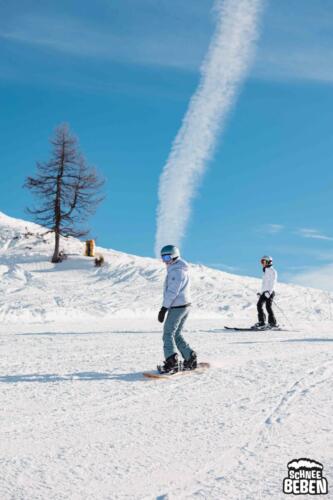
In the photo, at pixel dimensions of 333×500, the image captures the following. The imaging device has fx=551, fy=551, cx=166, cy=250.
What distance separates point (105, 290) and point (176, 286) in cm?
2141

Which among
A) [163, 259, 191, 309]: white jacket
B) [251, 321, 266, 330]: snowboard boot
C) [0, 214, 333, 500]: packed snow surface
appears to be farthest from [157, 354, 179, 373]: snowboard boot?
[251, 321, 266, 330]: snowboard boot

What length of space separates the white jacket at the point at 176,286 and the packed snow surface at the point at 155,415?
115 cm

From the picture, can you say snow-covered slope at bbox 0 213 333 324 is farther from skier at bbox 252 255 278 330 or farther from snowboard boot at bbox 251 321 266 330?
snowboard boot at bbox 251 321 266 330

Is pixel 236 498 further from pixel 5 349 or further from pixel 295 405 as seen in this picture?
pixel 5 349

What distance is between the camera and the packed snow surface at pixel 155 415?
417 cm

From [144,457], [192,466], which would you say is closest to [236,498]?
[192,466]

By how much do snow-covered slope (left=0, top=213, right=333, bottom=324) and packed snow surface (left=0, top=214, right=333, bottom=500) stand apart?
567cm

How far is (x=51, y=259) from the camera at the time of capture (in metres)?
37.8

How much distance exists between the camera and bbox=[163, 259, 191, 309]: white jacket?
8.49 metres

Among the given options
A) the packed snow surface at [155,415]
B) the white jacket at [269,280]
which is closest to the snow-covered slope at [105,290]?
the white jacket at [269,280]

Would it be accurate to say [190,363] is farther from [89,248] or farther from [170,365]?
[89,248]

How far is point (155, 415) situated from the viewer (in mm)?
6023

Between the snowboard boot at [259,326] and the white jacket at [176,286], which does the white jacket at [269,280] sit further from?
the white jacket at [176,286]

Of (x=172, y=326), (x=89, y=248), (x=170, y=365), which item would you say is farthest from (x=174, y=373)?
(x=89, y=248)
